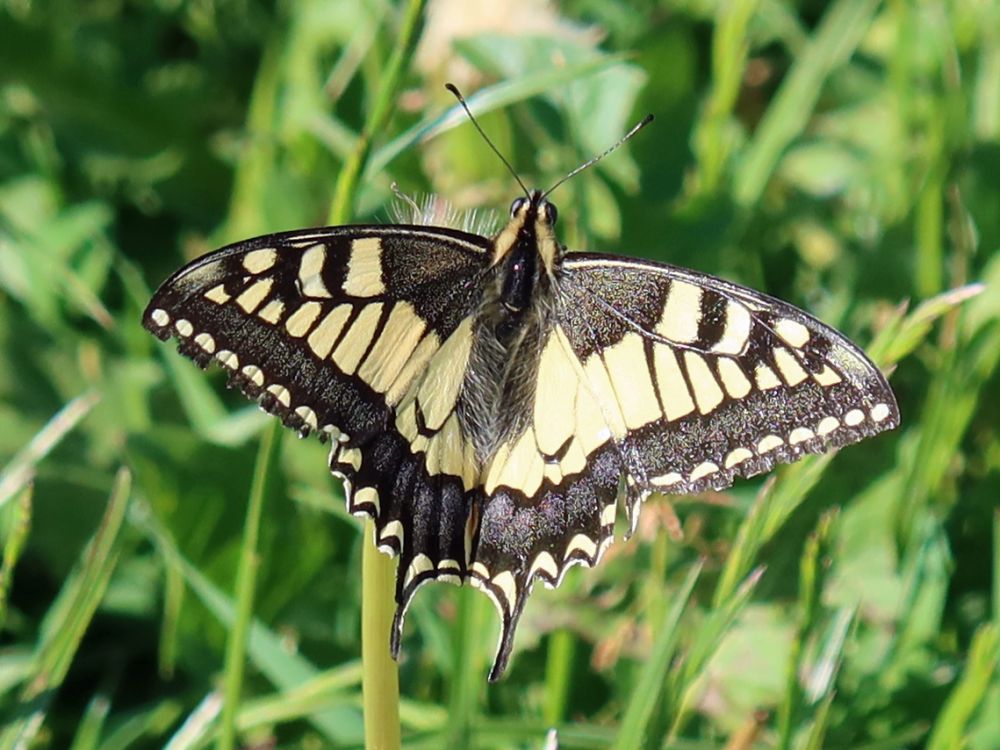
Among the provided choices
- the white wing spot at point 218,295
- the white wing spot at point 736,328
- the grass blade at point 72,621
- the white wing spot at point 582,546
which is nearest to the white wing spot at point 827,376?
the white wing spot at point 736,328

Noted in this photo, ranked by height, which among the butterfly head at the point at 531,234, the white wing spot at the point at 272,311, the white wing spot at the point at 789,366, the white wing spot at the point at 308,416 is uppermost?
the butterfly head at the point at 531,234

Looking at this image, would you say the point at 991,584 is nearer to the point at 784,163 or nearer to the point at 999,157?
the point at 999,157

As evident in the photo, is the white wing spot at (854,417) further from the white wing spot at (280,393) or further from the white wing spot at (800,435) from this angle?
the white wing spot at (280,393)

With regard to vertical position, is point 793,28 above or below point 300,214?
above

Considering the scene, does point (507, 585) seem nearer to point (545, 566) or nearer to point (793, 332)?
point (545, 566)

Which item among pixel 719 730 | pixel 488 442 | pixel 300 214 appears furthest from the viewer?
pixel 300 214

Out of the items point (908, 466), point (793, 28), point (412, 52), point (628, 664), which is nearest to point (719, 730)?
point (628, 664)

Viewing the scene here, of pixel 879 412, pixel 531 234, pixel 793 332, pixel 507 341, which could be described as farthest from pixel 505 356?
pixel 879 412

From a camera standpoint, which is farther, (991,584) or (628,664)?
(991,584)

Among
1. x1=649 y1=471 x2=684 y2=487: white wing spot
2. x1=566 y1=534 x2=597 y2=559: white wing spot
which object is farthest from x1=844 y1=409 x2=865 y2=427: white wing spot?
x1=566 y1=534 x2=597 y2=559: white wing spot
